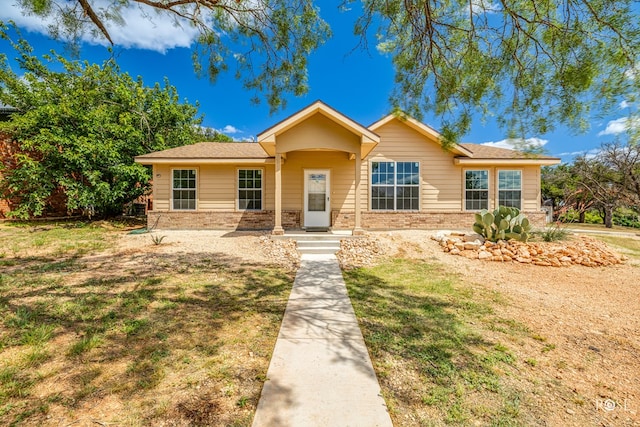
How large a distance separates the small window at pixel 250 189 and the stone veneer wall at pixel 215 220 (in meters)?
0.34

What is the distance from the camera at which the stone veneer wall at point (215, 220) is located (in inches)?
461

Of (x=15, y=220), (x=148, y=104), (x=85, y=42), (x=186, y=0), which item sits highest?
(x=148, y=104)

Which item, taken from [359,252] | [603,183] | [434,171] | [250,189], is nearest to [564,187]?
[603,183]

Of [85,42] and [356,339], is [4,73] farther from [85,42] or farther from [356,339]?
[356,339]

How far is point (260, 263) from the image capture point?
6.80 m

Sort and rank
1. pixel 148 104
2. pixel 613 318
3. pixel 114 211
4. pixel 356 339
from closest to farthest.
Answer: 1. pixel 356 339
2. pixel 613 318
3. pixel 114 211
4. pixel 148 104

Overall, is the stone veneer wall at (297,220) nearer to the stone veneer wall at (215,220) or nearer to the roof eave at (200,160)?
the stone veneer wall at (215,220)

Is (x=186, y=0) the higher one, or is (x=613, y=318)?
(x=186, y=0)

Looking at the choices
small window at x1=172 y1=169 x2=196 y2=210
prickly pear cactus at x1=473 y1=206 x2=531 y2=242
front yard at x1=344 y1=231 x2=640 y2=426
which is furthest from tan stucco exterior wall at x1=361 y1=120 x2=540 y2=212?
small window at x1=172 y1=169 x2=196 y2=210

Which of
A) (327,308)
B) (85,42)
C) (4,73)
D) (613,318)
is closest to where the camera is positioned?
(613,318)

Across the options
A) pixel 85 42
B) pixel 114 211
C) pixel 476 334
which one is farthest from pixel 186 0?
pixel 114 211

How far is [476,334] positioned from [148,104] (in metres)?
19.7

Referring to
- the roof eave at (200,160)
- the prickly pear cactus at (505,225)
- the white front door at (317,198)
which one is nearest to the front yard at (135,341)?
the white front door at (317,198)

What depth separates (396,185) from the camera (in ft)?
38.2
